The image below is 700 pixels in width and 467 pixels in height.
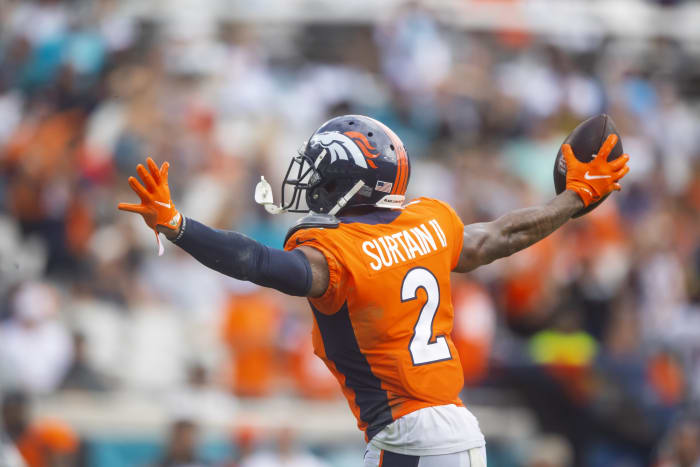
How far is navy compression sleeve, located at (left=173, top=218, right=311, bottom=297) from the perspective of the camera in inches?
161

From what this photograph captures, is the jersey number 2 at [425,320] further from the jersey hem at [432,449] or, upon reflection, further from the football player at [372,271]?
the jersey hem at [432,449]

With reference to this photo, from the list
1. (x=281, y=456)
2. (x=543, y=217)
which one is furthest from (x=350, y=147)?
(x=281, y=456)

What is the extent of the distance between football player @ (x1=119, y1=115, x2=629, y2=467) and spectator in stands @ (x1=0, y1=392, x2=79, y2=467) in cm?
431

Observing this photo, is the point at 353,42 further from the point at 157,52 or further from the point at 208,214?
the point at 208,214

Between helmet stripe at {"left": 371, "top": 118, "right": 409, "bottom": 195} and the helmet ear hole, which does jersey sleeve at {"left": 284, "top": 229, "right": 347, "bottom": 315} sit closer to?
the helmet ear hole

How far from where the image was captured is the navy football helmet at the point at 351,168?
4555mm

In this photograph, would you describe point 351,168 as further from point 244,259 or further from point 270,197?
point 244,259

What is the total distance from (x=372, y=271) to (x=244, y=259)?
1.70 feet

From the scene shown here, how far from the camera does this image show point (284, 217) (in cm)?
1052

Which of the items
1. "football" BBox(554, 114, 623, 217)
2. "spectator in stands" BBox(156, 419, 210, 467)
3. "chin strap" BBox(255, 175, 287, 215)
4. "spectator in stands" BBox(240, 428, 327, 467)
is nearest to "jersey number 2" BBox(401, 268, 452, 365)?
"chin strap" BBox(255, 175, 287, 215)

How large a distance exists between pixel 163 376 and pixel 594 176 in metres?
5.24

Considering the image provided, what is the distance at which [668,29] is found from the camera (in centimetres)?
1540

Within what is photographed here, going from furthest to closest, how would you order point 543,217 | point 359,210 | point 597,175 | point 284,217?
1. point 284,217
2. point 597,175
3. point 543,217
4. point 359,210

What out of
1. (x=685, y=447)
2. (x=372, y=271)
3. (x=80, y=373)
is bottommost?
(x=685, y=447)
